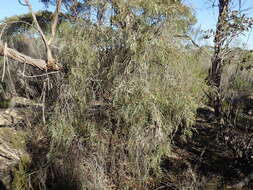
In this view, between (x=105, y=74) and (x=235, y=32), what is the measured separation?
3.26 meters

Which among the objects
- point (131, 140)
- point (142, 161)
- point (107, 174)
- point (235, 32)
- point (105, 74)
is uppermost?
point (235, 32)

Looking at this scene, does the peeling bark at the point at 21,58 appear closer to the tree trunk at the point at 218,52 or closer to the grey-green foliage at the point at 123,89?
the grey-green foliage at the point at 123,89

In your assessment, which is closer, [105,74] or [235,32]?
[105,74]

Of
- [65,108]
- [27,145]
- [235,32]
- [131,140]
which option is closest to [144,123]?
[131,140]

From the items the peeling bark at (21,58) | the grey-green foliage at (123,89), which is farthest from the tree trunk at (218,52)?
the peeling bark at (21,58)

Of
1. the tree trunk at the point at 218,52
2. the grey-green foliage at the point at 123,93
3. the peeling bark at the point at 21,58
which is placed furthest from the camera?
the tree trunk at the point at 218,52

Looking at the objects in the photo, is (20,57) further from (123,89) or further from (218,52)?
(218,52)

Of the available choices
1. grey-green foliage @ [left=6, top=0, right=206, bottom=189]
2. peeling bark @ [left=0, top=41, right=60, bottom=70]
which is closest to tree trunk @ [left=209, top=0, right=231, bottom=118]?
grey-green foliage @ [left=6, top=0, right=206, bottom=189]

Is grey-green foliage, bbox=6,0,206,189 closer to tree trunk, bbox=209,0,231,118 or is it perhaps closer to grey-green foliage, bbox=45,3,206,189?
grey-green foliage, bbox=45,3,206,189

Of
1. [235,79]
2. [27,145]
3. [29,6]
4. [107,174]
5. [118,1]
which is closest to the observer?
[118,1]

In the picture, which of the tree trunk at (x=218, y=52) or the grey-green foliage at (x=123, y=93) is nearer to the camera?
the grey-green foliage at (x=123, y=93)

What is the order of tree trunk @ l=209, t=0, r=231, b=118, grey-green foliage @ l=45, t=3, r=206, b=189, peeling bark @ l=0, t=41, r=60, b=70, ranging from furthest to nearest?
tree trunk @ l=209, t=0, r=231, b=118 < peeling bark @ l=0, t=41, r=60, b=70 < grey-green foliage @ l=45, t=3, r=206, b=189

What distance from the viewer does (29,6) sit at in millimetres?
3924

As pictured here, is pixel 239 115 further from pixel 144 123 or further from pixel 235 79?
pixel 144 123
